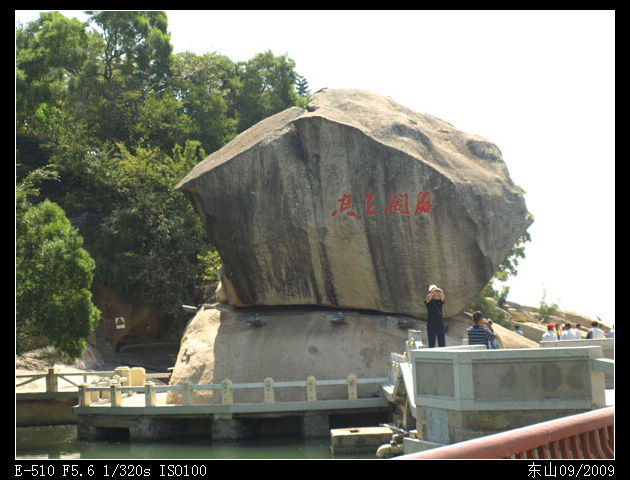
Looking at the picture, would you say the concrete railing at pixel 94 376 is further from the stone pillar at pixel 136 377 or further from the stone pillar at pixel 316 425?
the stone pillar at pixel 316 425

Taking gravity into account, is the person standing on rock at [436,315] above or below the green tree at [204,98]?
below

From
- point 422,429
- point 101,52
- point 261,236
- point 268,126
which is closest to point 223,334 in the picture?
point 261,236

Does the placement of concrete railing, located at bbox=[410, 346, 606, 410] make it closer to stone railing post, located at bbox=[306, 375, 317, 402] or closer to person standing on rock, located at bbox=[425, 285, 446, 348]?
person standing on rock, located at bbox=[425, 285, 446, 348]

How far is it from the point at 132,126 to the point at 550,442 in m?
27.4

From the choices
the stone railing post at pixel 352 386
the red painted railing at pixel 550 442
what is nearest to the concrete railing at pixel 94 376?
the stone railing post at pixel 352 386

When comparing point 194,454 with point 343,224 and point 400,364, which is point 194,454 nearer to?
point 400,364

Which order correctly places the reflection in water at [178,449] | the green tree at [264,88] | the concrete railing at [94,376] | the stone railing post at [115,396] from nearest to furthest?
the reflection in water at [178,449] → the stone railing post at [115,396] → the concrete railing at [94,376] → the green tree at [264,88]

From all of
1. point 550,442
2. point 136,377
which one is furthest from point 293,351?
point 550,442

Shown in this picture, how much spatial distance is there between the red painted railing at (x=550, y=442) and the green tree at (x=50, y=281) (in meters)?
13.4

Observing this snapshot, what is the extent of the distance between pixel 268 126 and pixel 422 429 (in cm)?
1043

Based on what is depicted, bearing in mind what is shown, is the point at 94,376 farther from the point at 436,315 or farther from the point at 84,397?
the point at 436,315

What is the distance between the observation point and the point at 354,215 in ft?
61.0

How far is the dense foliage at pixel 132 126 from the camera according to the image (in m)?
→ 27.1

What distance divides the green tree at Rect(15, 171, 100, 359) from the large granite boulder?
317 cm
